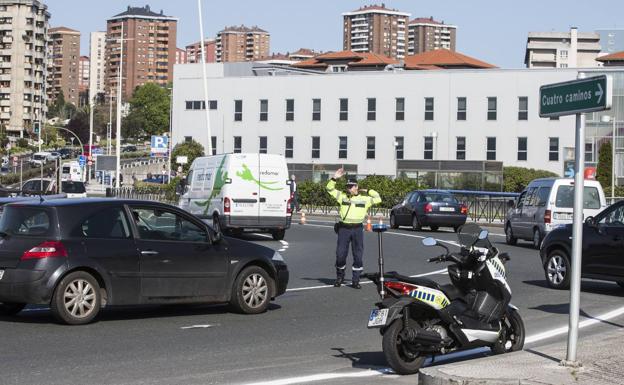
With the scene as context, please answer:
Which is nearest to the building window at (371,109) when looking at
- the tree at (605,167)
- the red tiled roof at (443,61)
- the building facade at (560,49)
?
the tree at (605,167)

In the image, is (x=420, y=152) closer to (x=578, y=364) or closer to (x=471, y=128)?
(x=471, y=128)

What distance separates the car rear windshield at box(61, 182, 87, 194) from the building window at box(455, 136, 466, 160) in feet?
139

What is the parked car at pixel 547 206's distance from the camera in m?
28.4

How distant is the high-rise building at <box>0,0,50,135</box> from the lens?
574 feet

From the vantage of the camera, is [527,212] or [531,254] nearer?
[531,254]

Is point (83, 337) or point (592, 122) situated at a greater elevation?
point (592, 122)

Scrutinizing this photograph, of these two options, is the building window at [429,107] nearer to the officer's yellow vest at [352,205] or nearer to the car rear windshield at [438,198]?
the car rear windshield at [438,198]

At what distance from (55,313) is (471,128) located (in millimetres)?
82703

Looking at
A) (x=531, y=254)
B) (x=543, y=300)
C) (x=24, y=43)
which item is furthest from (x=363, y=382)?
(x=24, y=43)

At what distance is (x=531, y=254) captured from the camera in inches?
1082

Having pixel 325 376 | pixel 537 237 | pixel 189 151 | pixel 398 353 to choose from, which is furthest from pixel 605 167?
pixel 325 376

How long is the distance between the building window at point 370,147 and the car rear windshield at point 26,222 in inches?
3344

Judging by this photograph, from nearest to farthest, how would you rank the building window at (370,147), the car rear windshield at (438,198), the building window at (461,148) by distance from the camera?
1. the car rear windshield at (438,198)
2. the building window at (461,148)
3. the building window at (370,147)

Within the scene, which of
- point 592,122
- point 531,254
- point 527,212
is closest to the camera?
point 531,254
